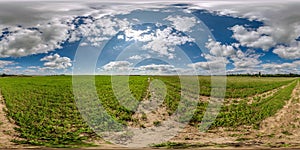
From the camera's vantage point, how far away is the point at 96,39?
332 inches

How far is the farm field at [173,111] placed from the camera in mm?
8547

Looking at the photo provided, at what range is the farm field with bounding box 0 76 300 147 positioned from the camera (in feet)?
28.0

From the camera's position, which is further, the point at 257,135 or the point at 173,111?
the point at 173,111

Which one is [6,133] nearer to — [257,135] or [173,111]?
[173,111]

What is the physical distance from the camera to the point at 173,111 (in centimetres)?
884

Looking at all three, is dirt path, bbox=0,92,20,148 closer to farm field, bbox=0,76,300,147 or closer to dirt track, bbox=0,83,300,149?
dirt track, bbox=0,83,300,149

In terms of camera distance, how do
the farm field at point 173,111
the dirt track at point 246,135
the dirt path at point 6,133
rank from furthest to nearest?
the farm field at point 173,111 < the dirt track at point 246,135 < the dirt path at point 6,133

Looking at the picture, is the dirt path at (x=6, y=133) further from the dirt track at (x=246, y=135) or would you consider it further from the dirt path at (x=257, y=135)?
the dirt path at (x=257, y=135)

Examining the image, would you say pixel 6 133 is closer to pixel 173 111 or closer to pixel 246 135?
pixel 173 111

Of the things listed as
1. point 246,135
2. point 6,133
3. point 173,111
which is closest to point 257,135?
point 246,135

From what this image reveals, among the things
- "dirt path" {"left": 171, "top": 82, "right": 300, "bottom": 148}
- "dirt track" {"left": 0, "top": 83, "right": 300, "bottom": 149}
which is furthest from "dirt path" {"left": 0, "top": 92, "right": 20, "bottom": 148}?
"dirt path" {"left": 171, "top": 82, "right": 300, "bottom": 148}

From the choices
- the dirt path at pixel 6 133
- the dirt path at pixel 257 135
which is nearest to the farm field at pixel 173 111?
Answer: the dirt path at pixel 257 135

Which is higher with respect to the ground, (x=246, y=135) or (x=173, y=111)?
(x=173, y=111)

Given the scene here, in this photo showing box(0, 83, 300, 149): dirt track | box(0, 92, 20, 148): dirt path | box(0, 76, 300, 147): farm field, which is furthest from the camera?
box(0, 76, 300, 147): farm field
